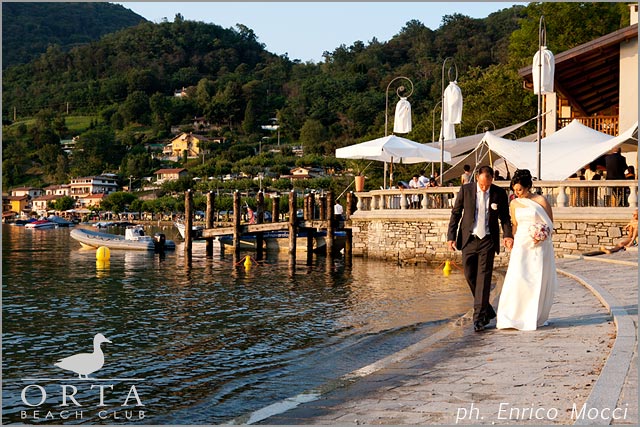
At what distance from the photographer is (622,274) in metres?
13.6

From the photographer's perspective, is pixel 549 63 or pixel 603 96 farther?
pixel 603 96

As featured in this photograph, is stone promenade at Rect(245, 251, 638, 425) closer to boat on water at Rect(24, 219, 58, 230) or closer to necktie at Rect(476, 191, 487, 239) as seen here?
necktie at Rect(476, 191, 487, 239)

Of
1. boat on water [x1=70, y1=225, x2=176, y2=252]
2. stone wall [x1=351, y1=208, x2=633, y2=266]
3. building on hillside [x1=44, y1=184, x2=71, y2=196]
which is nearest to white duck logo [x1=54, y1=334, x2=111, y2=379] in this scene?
stone wall [x1=351, y1=208, x2=633, y2=266]

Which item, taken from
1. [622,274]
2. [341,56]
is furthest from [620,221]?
[341,56]

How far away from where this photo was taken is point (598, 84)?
102 feet

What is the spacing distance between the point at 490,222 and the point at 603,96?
25.5m

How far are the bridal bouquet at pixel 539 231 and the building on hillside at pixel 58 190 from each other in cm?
14480

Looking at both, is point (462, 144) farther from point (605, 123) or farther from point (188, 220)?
point (188, 220)

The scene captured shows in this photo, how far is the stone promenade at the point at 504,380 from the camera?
6035 millimetres

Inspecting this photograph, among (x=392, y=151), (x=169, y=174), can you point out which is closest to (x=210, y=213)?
(x=392, y=151)

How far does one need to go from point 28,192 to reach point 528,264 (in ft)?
485

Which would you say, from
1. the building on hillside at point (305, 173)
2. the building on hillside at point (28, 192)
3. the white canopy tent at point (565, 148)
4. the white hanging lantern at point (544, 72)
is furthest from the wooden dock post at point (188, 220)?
the building on hillside at point (28, 192)

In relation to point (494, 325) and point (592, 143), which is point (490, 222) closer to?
point (494, 325)

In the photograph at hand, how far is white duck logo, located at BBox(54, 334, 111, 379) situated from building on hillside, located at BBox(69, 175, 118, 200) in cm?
13462
